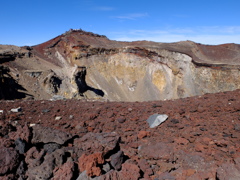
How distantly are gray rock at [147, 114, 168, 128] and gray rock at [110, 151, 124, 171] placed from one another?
1.53 m

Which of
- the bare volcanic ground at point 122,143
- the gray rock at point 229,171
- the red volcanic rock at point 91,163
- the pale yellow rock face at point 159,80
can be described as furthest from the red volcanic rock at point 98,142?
the pale yellow rock face at point 159,80

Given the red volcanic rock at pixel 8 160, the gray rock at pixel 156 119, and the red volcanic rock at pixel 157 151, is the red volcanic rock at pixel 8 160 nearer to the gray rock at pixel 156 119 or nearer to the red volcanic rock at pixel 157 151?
the red volcanic rock at pixel 157 151

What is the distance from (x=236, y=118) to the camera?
186 inches

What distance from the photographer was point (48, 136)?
3928 mm

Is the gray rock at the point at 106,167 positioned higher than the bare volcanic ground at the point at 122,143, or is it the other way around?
the bare volcanic ground at the point at 122,143

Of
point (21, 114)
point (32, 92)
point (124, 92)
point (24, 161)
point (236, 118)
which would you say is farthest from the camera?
point (124, 92)

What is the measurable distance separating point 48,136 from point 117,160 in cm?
149

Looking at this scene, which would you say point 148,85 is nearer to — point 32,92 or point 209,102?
point 32,92

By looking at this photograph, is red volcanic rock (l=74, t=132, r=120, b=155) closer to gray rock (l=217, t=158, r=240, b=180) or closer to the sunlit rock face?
gray rock (l=217, t=158, r=240, b=180)

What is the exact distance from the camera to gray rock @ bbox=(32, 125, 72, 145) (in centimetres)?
387

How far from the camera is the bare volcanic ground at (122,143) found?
3.14 meters

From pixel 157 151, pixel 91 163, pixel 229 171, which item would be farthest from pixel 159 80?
pixel 91 163

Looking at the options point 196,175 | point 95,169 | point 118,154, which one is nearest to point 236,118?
point 196,175

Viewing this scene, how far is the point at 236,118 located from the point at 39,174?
14.3 ft
